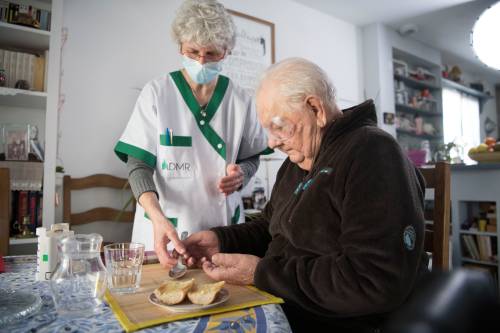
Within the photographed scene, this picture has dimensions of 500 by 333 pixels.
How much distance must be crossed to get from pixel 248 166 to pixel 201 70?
46 centimetres

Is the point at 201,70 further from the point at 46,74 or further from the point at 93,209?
the point at 93,209

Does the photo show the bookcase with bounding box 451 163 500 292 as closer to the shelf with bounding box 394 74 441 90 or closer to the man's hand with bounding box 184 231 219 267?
the man's hand with bounding box 184 231 219 267

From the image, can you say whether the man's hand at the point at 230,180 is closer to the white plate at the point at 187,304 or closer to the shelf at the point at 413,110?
the white plate at the point at 187,304

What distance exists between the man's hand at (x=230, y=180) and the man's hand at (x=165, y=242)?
32cm

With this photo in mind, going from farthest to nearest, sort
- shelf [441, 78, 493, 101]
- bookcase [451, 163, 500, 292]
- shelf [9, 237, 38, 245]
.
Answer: shelf [441, 78, 493, 101] < bookcase [451, 163, 500, 292] < shelf [9, 237, 38, 245]

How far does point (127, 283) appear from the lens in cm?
83

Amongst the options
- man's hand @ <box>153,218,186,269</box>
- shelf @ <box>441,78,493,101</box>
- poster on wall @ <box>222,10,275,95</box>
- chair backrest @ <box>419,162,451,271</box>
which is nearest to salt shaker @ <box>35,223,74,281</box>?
man's hand @ <box>153,218,186,269</box>

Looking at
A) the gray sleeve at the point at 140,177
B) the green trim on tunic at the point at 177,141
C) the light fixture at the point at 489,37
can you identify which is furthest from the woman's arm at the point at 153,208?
the light fixture at the point at 489,37

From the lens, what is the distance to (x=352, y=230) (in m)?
0.78

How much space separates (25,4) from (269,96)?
212 cm

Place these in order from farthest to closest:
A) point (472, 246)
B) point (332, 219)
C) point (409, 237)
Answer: point (472, 246) → point (332, 219) → point (409, 237)

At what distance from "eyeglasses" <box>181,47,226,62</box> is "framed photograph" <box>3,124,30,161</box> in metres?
1.35

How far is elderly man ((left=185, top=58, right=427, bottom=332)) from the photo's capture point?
2.43 ft

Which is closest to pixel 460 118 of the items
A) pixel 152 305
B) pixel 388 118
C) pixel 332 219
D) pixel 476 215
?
pixel 388 118
